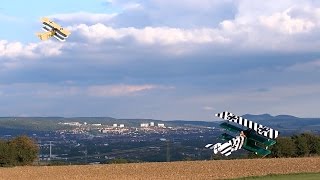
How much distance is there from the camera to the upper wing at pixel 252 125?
19.2 m

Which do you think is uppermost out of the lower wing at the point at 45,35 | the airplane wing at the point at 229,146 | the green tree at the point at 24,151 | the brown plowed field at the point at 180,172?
the lower wing at the point at 45,35

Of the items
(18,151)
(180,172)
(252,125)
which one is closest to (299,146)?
(180,172)

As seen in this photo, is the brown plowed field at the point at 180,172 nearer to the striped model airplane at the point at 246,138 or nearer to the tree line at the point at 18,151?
the tree line at the point at 18,151

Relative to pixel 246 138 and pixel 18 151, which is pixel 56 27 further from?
pixel 18 151

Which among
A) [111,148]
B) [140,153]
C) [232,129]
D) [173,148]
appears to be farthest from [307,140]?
[232,129]

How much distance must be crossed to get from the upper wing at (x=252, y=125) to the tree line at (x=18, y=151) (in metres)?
82.6

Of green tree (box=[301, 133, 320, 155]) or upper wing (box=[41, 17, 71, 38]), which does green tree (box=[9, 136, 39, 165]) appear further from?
upper wing (box=[41, 17, 71, 38])

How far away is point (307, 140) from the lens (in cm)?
10200

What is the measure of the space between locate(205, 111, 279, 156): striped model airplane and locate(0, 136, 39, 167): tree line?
82681 millimetres

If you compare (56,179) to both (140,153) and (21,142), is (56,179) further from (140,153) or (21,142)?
(140,153)

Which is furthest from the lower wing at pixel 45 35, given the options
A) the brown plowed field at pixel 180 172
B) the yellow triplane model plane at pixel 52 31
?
the brown plowed field at pixel 180 172

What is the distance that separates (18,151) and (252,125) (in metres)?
85.8

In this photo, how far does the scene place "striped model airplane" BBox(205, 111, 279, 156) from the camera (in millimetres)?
19188

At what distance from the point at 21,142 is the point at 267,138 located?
8520cm
